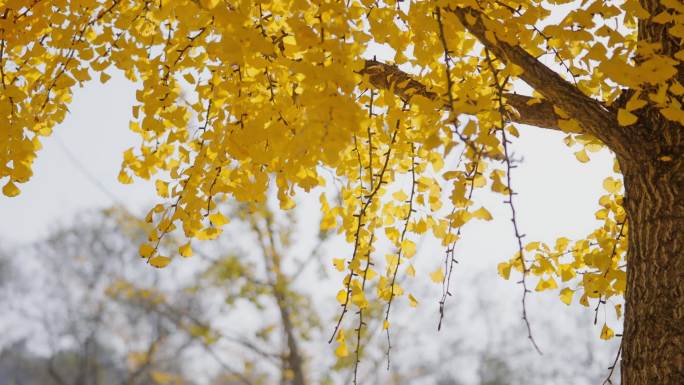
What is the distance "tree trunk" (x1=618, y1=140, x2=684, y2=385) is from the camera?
1.48 m

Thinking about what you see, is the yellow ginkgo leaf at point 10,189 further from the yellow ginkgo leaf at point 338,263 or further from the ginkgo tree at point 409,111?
the yellow ginkgo leaf at point 338,263

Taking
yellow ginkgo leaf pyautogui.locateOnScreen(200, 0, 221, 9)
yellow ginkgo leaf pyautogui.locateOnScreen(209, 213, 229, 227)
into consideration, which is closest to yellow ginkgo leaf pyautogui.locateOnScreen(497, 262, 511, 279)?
yellow ginkgo leaf pyautogui.locateOnScreen(209, 213, 229, 227)

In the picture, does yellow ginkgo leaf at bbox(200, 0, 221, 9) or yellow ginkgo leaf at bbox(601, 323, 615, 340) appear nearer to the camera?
yellow ginkgo leaf at bbox(200, 0, 221, 9)

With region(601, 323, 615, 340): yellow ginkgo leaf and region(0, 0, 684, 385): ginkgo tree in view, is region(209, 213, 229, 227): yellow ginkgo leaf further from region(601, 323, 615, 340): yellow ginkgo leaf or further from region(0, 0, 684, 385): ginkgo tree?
region(601, 323, 615, 340): yellow ginkgo leaf

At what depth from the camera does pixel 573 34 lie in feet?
4.36

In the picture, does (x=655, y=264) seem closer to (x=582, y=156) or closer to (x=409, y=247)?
(x=582, y=156)

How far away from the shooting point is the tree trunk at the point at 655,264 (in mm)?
1479

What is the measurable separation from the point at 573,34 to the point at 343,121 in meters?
0.57

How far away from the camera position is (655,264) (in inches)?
60.4

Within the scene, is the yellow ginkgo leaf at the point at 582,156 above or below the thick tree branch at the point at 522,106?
below

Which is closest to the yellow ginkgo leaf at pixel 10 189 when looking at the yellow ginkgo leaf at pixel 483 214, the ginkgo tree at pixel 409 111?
the ginkgo tree at pixel 409 111

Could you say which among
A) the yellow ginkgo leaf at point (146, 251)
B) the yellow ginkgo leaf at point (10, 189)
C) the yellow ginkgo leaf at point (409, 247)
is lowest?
the yellow ginkgo leaf at point (146, 251)

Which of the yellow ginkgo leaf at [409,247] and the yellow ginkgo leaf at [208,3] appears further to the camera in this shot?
the yellow ginkgo leaf at [409,247]

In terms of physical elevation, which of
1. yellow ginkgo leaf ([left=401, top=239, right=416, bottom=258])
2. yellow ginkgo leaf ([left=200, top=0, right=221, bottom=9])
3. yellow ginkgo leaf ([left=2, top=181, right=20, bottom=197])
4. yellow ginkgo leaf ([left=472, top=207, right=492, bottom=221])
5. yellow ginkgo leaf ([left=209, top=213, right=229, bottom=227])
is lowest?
yellow ginkgo leaf ([left=472, top=207, right=492, bottom=221])
